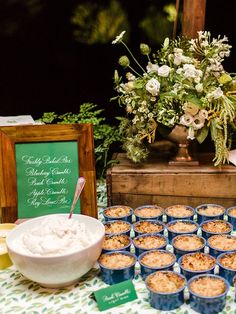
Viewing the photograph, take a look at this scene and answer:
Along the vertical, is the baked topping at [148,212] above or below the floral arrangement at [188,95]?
below

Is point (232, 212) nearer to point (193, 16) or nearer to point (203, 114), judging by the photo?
point (203, 114)

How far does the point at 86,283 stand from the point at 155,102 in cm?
81

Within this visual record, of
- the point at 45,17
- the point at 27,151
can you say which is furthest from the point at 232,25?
the point at 27,151

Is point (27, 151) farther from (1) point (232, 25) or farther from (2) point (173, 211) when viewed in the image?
(1) point (232, 25)

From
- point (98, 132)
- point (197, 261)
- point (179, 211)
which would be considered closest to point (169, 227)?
point (179, 211)

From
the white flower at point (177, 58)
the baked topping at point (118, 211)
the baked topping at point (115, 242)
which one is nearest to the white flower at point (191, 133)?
the white flower at point (177, 58)

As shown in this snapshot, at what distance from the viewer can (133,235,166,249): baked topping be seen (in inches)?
60.7

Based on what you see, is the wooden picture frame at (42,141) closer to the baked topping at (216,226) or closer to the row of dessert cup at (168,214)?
the row of dessert cup at (168,214)

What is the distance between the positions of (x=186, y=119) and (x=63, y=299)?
85cm

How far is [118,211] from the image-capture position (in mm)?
1818

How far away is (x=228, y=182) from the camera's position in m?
1.87

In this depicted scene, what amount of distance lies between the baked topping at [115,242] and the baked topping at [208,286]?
319 mm

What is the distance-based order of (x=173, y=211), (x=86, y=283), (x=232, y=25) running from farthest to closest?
(x=232, y=25), (x=173, y=211), (x=86, y=283)

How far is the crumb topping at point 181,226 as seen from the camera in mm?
1659
